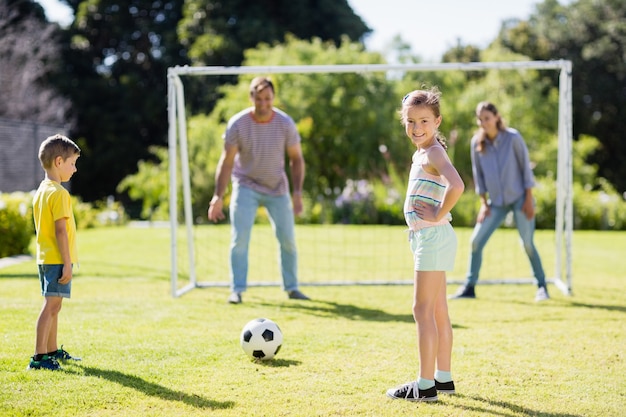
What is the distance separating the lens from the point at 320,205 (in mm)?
16344

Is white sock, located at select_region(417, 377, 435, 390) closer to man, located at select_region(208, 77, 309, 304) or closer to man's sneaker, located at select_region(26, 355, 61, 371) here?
man's sneaker, located at select_region(26, 355, 61, 371)

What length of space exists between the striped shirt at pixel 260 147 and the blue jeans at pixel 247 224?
0.25 ft

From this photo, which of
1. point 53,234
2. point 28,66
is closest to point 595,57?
point 28,66

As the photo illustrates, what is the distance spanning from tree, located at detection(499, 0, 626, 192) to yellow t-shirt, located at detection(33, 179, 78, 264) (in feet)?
89.7

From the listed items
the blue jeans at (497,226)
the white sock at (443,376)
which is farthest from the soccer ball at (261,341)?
the blue jeans at (497,226)

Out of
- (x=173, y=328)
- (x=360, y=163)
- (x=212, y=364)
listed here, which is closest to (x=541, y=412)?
(x=212, y=364)

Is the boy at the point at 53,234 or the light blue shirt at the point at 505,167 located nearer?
the boy at the point at 53,234

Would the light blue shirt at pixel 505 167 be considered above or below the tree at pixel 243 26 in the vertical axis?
below

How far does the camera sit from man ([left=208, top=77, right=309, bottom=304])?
23.7 ft

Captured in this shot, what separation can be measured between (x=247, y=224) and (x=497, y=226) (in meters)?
2.32

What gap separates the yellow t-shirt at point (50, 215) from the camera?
461 centimetres

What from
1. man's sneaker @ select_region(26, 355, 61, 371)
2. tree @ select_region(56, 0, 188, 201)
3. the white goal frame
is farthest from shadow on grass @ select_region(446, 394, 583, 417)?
tree @ select_region(56, 0, 188, 201)

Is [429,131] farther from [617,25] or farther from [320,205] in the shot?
[617,25]

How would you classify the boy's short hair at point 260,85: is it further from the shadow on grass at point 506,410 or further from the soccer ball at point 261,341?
→ the shadow on grass at point 506,410
